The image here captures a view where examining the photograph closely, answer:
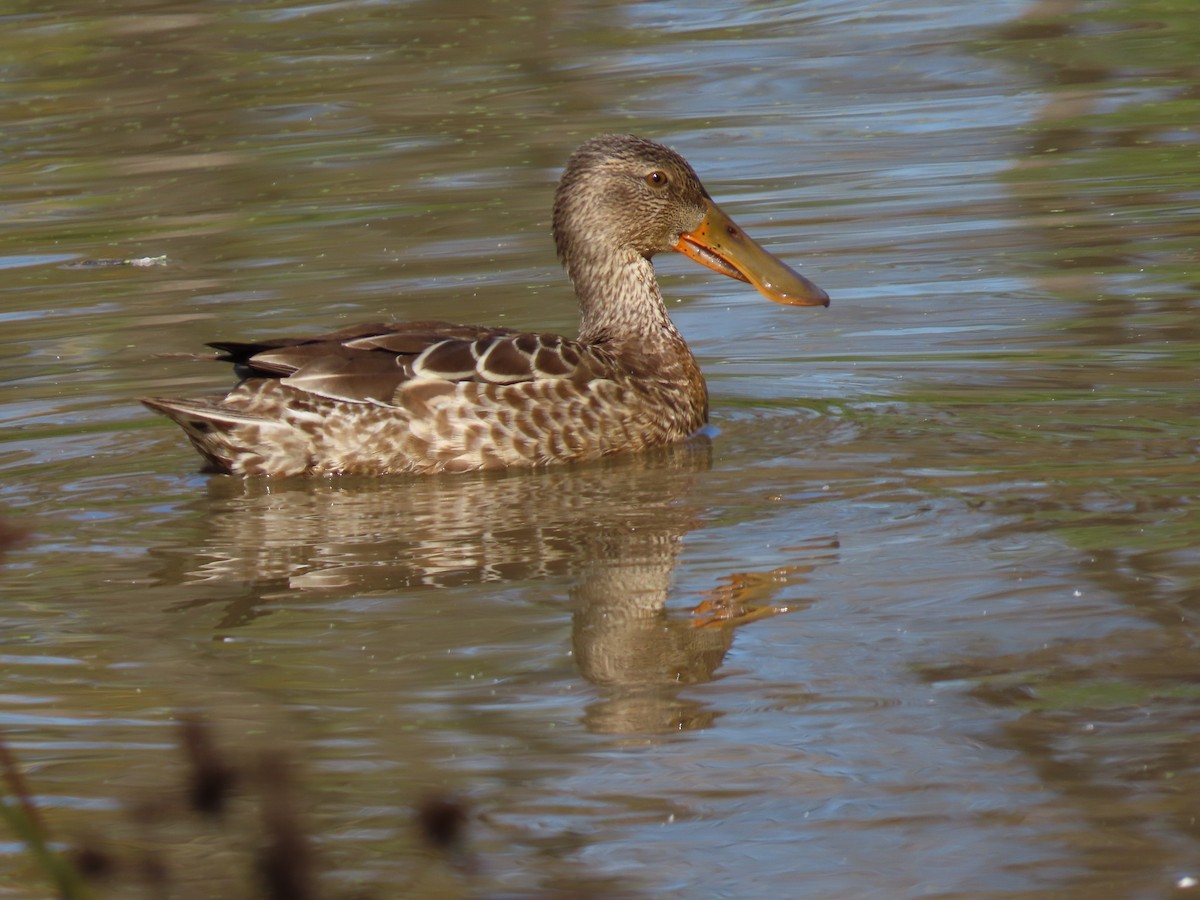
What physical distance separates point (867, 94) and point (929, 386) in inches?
287

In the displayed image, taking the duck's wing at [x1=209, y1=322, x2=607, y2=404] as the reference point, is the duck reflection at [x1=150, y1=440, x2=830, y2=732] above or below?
below

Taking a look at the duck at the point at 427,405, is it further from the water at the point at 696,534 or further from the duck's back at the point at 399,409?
the water at the point at 696,534

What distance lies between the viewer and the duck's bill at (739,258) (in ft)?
29.0

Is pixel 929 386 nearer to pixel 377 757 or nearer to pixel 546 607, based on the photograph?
pixel 546 607

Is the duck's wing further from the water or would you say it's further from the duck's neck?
the duck's neck

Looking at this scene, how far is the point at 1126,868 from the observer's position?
13.1ft

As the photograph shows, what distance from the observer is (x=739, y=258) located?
898cm

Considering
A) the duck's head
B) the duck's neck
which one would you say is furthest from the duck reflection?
the duck's head

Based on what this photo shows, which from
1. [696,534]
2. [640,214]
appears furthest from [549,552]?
[640,214]

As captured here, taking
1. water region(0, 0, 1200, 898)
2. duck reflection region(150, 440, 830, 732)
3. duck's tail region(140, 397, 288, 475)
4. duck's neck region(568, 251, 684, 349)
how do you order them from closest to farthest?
water region(0, 0, 1200, 898)
duck reflection region(150, 440, 830, 732)
duck's tail region(140, 397, 288, 475)
duck's neck region(568, 251, 684, 349)

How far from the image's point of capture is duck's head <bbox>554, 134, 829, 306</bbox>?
887 centimetres

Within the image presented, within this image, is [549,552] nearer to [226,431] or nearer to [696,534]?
[696,534]

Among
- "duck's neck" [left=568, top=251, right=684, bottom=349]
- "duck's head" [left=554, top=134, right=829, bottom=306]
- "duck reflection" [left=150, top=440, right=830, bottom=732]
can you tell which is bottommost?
"duck reflection" [left=150, top=440, right=830, bottom=732]

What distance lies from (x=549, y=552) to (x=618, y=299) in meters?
2.56
